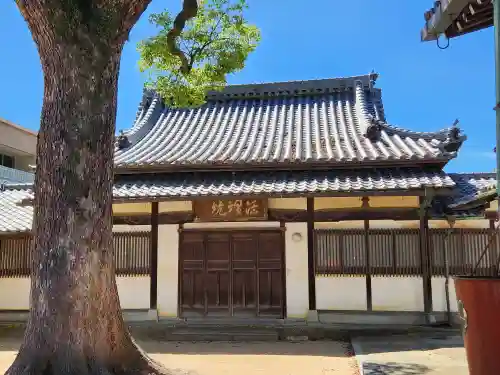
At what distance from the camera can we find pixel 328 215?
11438 mm

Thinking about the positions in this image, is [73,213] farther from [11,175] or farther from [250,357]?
[11,175]

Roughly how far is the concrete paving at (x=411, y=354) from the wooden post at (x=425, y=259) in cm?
83

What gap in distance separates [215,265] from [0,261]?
569 centimetres

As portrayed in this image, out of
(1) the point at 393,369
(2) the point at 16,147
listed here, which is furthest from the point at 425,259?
(2) the point at 16,147

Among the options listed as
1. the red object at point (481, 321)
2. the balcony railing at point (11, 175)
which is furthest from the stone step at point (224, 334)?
the balcony railing at point (11, 175)

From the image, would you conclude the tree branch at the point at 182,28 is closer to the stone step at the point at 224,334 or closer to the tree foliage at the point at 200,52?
the tree foliage at the point at 200,52

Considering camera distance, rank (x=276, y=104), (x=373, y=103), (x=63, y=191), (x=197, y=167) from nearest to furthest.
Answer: (x=63, y=191), (x=197, y=167), (x=373, y=103), (x=276, y=104)

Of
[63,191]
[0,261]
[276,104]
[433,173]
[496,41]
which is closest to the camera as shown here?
[496,41]

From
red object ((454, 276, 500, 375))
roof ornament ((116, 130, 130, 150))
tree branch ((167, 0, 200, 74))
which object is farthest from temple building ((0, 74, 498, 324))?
red object ((454, 276, 500, 375))

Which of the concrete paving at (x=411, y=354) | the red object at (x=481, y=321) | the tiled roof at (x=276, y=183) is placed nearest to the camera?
the red object at (x=481, y=321)

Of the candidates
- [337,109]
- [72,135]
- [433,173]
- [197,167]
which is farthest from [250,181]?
[72,135]

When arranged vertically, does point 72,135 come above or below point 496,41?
below

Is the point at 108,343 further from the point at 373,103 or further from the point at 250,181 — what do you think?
the point at 373,103

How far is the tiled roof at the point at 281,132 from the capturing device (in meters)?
11.9
